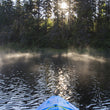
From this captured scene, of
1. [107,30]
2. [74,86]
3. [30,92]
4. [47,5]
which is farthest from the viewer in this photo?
[47,5]

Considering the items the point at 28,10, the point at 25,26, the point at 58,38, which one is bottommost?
the point at 58,38

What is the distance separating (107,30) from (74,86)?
49521 millimetres

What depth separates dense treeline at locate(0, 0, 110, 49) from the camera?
6378 centimetres

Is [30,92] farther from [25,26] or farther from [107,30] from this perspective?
[25,26]

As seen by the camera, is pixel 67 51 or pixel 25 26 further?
pixel 25 26

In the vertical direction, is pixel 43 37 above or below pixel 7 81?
above

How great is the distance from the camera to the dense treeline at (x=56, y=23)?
63.8m

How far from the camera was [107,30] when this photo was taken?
62688mm

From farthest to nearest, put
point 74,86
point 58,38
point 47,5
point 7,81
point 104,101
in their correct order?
1. point 47,5
2. point 58,38
3. point 7,81
4. point 74,86
5. point 104,101

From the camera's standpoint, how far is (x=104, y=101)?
44.3 ft

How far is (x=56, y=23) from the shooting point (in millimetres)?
72875

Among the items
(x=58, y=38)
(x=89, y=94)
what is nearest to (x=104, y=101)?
(x=89, y=94)

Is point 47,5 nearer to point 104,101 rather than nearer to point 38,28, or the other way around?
point 38,28

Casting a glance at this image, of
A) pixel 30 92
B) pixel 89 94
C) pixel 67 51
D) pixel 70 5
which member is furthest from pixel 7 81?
pixel 70 5
